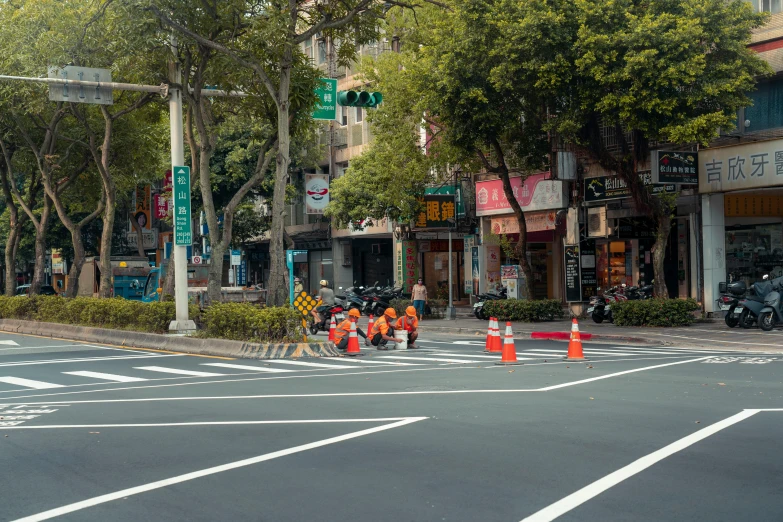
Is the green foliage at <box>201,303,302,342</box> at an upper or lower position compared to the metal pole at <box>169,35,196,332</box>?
lower

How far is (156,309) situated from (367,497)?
1771 cm

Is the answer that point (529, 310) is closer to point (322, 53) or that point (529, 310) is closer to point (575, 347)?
point (575, 347)

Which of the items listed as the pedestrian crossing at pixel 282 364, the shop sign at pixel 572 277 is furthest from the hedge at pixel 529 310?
the pedestrian crossing at pixel 282 364

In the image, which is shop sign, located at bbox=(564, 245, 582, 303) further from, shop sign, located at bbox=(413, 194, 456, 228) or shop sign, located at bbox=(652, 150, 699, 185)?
shop sign, located at bbox=(413, 194, 456, 228)

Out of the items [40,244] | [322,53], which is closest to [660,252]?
[40,244]

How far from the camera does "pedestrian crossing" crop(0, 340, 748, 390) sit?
15.5m

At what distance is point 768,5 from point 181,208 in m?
17.5

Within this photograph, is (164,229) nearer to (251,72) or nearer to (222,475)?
(251,72)

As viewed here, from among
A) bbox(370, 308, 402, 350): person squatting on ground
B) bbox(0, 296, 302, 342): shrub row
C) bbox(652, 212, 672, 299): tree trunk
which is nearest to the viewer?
bbox(0, 296, 302, 342): shrub row

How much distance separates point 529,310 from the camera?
92.9 feet

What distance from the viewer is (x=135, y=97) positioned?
28.0 metres

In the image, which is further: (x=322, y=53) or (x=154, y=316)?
(x=322, y=53)

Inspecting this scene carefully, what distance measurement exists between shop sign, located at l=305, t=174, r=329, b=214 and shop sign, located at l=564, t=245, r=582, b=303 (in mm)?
12949

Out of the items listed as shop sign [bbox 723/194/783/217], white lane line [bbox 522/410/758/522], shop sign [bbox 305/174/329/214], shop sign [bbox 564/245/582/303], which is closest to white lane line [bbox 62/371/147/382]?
white lane line [bbox 522/410/758/522]
